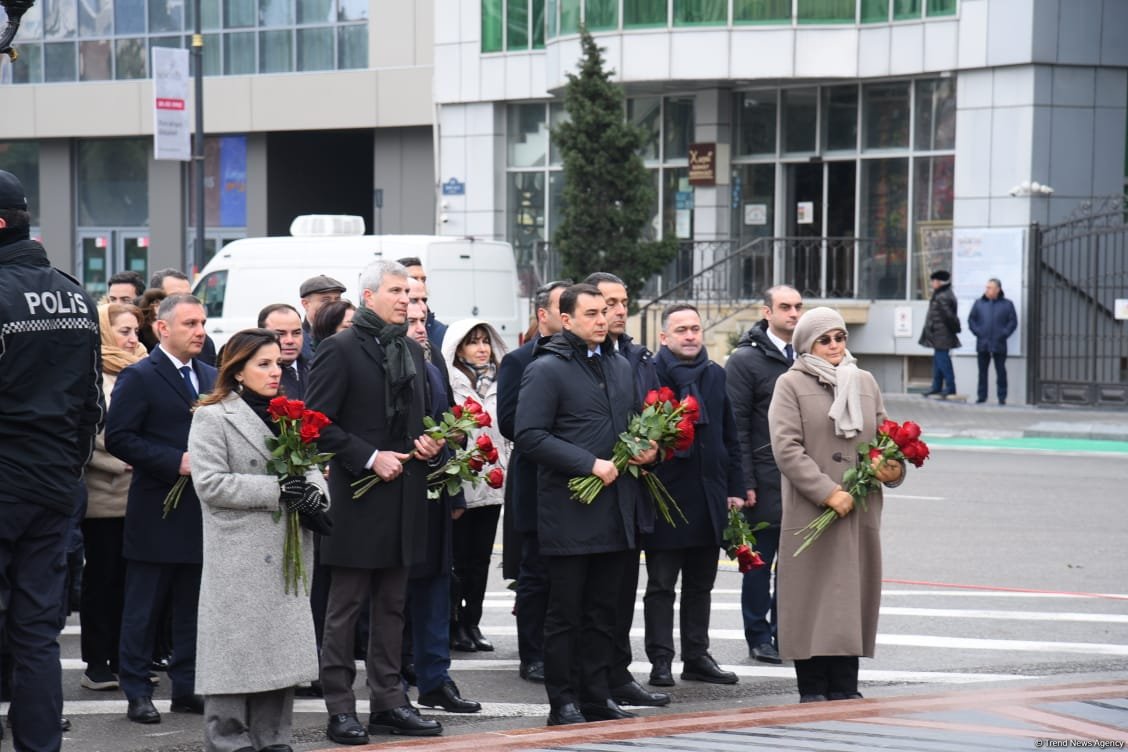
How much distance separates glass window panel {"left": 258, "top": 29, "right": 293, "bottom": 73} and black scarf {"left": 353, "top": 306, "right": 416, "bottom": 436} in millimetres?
32210

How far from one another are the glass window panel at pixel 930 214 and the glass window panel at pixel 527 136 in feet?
26.4

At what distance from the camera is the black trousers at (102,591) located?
27.3 feet

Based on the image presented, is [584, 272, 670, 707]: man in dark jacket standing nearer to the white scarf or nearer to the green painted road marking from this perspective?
the white scarf

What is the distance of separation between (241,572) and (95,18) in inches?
1451

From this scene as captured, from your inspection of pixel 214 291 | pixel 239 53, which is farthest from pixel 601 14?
pixel 239 53

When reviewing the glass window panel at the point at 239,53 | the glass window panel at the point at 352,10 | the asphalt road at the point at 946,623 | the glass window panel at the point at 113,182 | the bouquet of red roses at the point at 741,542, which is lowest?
the asphalt road at the point at 946,623

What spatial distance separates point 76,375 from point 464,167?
28.1 m

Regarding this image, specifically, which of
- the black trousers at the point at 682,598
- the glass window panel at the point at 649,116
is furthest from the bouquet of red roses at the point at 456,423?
the glass window panel at the point at 649,116

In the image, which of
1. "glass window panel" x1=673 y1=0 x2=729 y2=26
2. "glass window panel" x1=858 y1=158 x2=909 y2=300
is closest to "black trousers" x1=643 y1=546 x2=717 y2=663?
"glass window panel" x1=858 y1=158 x2=909 y2=300

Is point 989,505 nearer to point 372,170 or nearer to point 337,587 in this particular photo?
point 337,587

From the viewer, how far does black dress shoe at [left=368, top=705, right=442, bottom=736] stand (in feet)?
24.1

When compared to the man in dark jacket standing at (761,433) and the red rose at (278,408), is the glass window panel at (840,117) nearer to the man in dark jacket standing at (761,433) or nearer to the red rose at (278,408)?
the man in dark jacket standing at (761,433)

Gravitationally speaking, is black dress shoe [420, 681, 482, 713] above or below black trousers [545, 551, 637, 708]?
below

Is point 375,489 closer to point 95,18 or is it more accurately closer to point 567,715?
point 567,715
